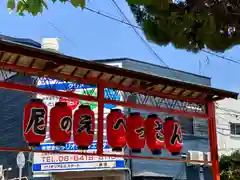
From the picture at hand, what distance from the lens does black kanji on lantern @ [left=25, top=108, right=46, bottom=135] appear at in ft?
24.5

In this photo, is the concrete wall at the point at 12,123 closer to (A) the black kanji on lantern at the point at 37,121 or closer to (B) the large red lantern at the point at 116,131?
(B) the large red lantern at the point at 116,131

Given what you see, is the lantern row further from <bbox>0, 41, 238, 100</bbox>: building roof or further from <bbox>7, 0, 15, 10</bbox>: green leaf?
<bbox>7, 0, 15, 10</bbox>: green leaf

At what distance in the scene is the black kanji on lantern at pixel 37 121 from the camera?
24.5ft

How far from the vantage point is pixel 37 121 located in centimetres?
751

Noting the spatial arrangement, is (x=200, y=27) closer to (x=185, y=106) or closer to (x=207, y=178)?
(x=185, y=106)

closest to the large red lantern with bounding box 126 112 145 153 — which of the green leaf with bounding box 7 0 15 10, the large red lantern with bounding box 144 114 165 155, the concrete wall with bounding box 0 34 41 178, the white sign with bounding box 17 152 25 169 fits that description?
the large red lantern with bounding box 144 114 165 155

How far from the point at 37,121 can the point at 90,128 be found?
989mm

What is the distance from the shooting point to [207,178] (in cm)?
1672

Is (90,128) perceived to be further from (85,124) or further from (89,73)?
(89,73)

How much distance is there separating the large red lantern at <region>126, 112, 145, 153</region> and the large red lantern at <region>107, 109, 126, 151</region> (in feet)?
0.53

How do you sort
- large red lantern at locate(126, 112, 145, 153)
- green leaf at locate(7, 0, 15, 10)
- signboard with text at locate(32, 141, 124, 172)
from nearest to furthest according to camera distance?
1. green leaf at locate(7, 0, 15, 10)
2. large red lantern at locate(126, 112, 145, 153)
3. signboard with text at locate(32, 141, 124, 172)

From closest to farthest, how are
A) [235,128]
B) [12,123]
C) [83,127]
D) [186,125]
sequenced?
1. [83,127]
2. [12,123]
3. [186,125]
4. [235,128]

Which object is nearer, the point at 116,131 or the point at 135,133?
the point at 116,131

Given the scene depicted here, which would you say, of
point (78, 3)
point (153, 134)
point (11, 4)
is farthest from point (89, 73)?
point (78, 3)
